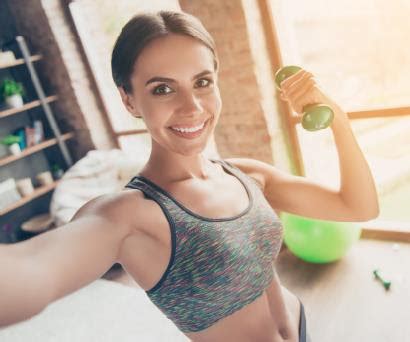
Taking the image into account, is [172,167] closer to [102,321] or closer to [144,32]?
[144,32]

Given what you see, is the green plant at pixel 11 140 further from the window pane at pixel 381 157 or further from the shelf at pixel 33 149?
the window pane at pixel 381 157

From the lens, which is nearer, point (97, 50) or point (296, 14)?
point (296, 14)

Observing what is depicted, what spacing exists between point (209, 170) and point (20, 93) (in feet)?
11.9

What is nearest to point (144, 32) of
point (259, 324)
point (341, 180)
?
point (341, 180)

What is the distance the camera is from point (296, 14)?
267cm

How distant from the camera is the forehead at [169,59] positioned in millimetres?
875

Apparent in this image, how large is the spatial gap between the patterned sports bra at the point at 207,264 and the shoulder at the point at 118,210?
0.06 m

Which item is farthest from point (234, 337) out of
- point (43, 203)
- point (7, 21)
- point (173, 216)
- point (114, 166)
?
point (7, 21)

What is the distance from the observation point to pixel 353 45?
8.90 ft

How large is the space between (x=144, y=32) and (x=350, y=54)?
91.1 inches

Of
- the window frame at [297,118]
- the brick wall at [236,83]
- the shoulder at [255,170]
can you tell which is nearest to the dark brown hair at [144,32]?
the shoulder at [255,170]

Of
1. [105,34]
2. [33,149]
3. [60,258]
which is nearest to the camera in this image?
Result: [60,258]

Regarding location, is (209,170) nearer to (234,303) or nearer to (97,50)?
(234,303)

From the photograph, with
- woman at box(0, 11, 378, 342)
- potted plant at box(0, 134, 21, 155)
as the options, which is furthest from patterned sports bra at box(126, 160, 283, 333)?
potted plant at box(0, 134, 21, 155)
